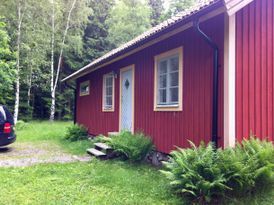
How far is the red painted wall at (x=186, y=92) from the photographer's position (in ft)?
16.5

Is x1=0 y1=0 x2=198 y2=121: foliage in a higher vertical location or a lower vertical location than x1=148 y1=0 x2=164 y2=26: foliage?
lower

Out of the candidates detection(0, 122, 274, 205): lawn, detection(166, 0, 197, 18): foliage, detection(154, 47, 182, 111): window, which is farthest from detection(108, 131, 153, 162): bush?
detection(166, 0, 197, 18): foliage

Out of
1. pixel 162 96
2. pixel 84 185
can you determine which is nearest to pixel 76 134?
pixel 162 96

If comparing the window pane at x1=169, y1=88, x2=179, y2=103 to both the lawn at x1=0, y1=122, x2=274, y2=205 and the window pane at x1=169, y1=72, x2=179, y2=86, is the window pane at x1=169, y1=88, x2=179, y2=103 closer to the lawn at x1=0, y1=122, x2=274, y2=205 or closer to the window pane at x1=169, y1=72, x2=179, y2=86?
the window pane at x1=169, y1=72, x2=179, y2=86

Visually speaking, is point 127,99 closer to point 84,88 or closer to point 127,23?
point 84,88

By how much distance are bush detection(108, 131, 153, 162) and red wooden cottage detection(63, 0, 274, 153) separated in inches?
9.4

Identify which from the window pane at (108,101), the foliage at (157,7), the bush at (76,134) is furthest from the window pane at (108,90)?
the foliage at (157,7)

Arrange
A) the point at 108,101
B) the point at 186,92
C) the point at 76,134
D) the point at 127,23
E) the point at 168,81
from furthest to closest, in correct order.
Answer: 1. the point at 127,23
2. the point at 76,134
3. the point at 108,101
4. the point at 168,81
5. the point at 186,92

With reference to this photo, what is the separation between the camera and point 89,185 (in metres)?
4.82

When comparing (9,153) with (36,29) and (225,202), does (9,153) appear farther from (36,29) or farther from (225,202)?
(36,29)

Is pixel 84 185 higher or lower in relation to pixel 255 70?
lower

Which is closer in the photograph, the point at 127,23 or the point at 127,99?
the point at 127,99

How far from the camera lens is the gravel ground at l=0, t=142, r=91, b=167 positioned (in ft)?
22.3

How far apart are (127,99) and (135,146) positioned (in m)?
2.07
